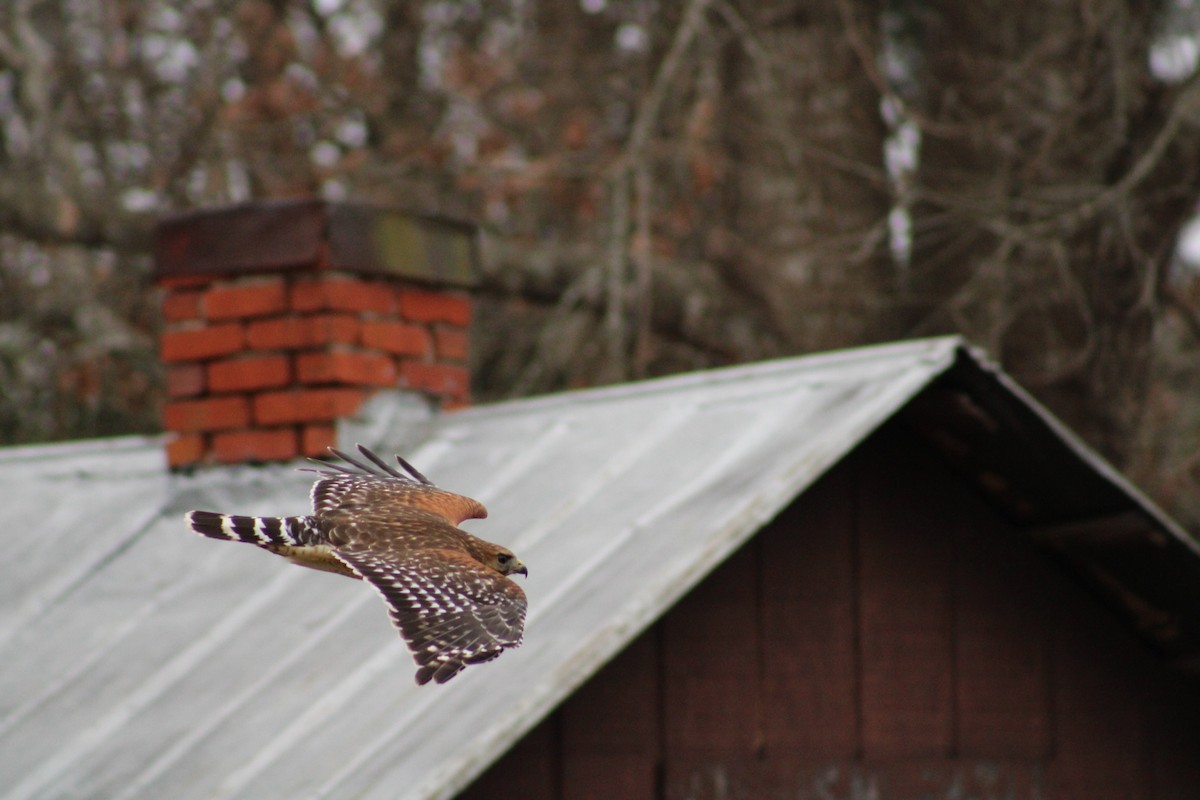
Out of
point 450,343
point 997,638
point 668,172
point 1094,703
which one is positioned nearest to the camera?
point 997,638

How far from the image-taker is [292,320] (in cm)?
566

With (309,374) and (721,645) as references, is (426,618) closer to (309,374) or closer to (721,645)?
(721,645)

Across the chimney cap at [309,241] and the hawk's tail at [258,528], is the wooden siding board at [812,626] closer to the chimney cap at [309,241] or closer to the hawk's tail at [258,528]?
the chimney cap at [309,241]

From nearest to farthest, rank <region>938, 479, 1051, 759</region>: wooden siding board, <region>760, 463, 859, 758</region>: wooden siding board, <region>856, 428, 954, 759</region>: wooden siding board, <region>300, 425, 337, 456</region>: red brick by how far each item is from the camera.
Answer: <region>760, 463, 859, 758</region>: wooden siding board < <region>856, 428, 954, 759</region>: wooden siding board < <region>938, 479, 1051, 759</region>: wooden siding board < <region>300, 425, 337, 456</region>: red brick

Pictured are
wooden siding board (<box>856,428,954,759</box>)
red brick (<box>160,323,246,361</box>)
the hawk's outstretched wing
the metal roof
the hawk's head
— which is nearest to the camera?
the hawk's head

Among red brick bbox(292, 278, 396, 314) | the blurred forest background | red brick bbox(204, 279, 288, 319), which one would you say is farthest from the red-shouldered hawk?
the blurred forest background

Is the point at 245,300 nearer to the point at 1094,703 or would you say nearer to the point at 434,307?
the point at 434,307

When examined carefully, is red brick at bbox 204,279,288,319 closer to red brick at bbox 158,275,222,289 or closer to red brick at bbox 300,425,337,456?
red brick at bbox 158,275,222,289

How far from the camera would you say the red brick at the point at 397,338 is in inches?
224

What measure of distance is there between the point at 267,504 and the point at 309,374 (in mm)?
424

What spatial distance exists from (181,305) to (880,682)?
260cm

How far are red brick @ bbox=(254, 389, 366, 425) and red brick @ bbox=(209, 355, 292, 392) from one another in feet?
0.16

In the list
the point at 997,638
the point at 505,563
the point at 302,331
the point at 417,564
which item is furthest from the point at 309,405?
the point at 417,564

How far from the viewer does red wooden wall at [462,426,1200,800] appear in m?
4.41
